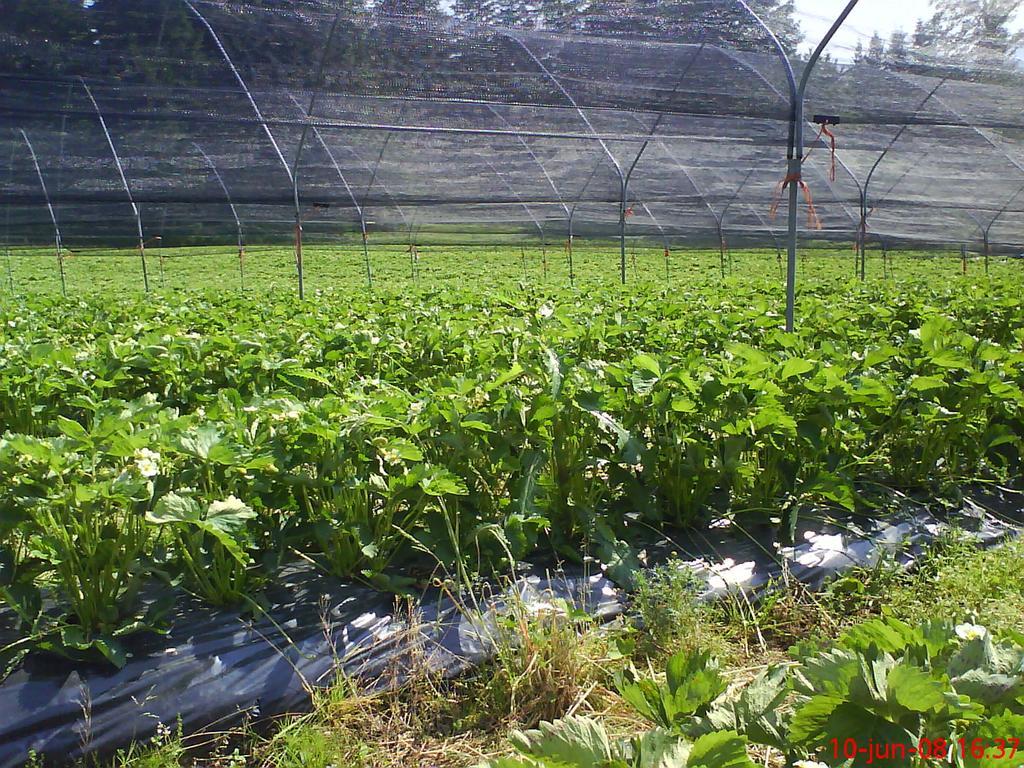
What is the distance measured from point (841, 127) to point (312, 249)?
18.2 m

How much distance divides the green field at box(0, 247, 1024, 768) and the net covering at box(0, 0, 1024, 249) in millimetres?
3699

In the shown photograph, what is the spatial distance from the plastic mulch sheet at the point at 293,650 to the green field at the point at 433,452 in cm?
8

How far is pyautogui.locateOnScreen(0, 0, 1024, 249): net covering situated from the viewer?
701cm

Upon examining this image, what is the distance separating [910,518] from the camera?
10.0 ft

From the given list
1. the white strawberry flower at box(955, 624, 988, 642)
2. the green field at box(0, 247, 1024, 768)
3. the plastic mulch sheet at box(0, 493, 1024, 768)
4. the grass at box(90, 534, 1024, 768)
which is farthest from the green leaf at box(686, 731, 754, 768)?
the plastic mulch sheet at box(0, 493, 1024, 768)

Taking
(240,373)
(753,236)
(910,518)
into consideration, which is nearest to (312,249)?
(753,236)

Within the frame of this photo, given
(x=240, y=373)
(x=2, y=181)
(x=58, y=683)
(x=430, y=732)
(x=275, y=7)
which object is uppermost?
(x=275, y=7)

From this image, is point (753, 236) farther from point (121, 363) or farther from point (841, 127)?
point (121, 363)

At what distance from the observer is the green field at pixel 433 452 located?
6.84 ft

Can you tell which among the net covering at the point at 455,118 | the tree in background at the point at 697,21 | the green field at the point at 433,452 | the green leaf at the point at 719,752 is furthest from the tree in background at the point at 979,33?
the green leaf at the point at 719,752

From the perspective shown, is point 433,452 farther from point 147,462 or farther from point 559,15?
point 559,15

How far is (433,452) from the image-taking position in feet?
8.45

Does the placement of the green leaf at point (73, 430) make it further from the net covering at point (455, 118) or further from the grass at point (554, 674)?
the net covering at point (455, 118)
